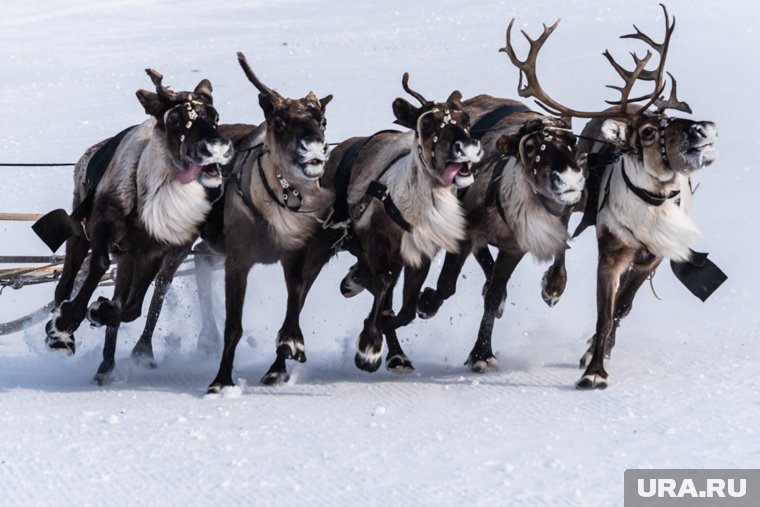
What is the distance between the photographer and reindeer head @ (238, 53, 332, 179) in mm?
7941

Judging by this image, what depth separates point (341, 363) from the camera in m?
9.27

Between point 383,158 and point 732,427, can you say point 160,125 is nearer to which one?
point 383,158

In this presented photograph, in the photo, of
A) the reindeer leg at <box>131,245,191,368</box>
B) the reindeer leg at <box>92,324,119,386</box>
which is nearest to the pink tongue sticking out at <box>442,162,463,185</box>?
the reindeer leg at <box>131,245,191,368</box>

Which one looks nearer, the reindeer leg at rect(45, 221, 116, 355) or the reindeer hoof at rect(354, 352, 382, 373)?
the reindeer hoof at rect(354, 352, 382, 373)

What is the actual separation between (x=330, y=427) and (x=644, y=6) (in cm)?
1868

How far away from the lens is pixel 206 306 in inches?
416

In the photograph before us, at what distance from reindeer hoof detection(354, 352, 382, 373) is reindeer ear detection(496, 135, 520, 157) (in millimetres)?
1456

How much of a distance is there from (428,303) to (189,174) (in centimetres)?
182

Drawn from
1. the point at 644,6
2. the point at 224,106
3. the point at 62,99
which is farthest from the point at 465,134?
the point at 644,6

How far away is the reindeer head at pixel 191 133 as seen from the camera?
26.2ft

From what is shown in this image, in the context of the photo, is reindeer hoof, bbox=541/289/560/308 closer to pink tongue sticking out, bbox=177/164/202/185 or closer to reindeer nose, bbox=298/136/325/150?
reindeer nose, bbox=298/136/325/150

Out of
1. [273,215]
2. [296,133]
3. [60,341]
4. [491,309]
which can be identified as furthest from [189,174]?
[491,309]

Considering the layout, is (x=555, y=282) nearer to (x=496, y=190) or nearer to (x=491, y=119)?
(x=496, y=190)

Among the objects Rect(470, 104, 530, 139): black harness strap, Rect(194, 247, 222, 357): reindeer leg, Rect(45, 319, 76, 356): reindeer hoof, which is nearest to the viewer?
Rect(45, 319, 76, 356): reindeer hoof
